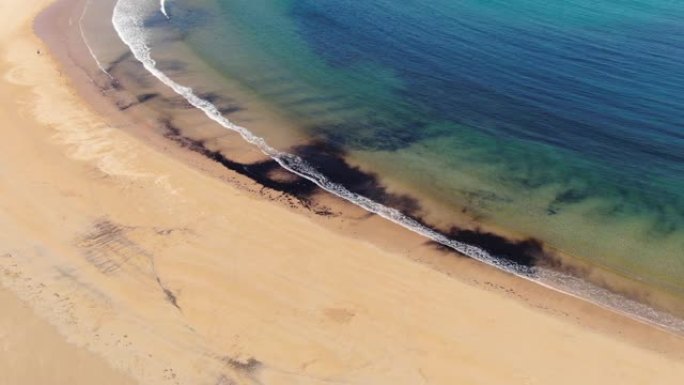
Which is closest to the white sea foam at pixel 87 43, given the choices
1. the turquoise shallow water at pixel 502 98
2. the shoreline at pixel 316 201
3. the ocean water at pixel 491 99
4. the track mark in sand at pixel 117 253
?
the ocean water at pixel 491 99

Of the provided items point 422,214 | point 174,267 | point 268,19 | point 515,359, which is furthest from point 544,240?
point 268,19

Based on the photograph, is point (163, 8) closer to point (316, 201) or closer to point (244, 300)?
point (316, 201)

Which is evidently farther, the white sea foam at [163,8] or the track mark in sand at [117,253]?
the white sea foam at [163,8]

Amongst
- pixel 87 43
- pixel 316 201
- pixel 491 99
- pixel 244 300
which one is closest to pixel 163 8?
pixel 87 43

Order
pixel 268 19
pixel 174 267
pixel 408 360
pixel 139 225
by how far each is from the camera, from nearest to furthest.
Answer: pixel 408 360 < pixel 174 267 < pixel 139 225 < pixel 268 19

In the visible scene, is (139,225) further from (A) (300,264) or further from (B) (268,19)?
(B) (268,19)

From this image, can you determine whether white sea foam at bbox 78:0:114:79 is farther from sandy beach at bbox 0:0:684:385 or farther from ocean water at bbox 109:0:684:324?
sandy beach at bbox 0:0:684:385

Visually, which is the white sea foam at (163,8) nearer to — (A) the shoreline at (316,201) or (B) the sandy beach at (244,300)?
(A) the shoreline at (316,201)
